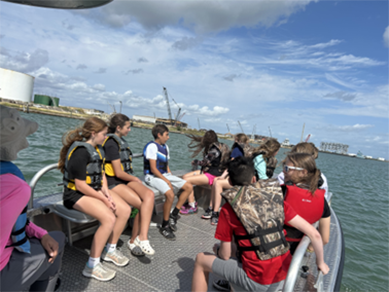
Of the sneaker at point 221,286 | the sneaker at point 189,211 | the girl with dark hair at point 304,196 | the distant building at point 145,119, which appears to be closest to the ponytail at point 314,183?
the girl with dark hair at point 304,196

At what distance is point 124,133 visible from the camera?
11.0ft

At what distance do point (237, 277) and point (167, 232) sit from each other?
1794 mm

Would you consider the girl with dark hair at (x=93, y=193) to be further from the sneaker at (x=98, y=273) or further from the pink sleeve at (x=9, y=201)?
the pink sleeve at (x=9, y=201)

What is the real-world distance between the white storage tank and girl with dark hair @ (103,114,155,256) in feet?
131

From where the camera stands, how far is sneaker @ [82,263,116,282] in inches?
92.7

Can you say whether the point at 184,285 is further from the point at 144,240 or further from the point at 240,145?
the point at 240,145

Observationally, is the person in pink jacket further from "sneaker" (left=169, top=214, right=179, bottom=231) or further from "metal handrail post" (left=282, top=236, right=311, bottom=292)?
"sneaker" (left=169, top=214, right=179, bottom=231)

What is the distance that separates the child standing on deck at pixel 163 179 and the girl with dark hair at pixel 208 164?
426 millimetres

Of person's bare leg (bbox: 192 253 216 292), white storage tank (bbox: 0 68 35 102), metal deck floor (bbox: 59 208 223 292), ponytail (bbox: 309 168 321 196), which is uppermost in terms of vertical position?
white storage tank (bbox: 0 68 35 102)

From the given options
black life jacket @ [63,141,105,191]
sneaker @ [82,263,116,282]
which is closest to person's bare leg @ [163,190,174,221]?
black life jacket @ [63,141,105,191]

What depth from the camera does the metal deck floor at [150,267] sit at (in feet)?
7.64

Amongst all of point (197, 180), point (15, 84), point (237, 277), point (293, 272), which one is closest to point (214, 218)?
point (197, 180)

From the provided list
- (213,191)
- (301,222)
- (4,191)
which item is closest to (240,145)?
(213,191)

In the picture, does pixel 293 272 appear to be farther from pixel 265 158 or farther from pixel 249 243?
pixel 265 158
